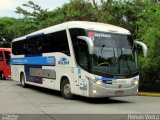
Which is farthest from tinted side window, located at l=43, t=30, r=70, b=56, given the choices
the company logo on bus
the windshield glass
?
the windshield glass

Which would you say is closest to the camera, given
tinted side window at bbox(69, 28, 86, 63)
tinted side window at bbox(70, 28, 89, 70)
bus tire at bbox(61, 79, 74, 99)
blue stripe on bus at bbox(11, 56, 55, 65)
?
tinted side window at bbox(70, 28, 89, 70)

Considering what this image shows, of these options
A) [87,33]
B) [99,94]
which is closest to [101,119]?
[99,94]

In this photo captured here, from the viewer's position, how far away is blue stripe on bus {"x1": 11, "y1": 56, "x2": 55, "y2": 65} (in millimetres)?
20003

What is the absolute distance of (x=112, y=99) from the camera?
1895 centimetres

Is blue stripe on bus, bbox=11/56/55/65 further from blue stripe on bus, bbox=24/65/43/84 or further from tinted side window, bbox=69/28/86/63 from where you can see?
tinted side window, bbox=69/28/86/63

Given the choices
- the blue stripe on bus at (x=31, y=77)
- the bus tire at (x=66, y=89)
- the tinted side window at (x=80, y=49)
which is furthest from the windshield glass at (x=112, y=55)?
the blue stripe on bus at (x=31, y=77)

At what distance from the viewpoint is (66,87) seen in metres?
18.2

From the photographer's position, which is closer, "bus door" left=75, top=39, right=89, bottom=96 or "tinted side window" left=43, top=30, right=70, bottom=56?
"bus door" left=75, top=39, right=89, bottom=96

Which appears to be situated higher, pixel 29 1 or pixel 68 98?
pixel 29 1

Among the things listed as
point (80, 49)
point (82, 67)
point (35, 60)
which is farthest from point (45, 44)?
point (82, 67)

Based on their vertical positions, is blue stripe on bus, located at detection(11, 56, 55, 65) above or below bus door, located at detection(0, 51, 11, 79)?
above

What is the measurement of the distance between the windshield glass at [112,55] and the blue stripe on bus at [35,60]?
380cm

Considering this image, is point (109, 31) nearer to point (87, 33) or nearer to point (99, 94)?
point (87, 33)

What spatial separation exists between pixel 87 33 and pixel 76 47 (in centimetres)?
89
